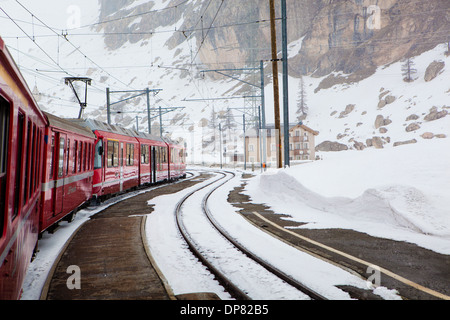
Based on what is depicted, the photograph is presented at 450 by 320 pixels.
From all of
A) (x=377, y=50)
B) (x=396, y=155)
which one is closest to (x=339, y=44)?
(x=377, y=50)

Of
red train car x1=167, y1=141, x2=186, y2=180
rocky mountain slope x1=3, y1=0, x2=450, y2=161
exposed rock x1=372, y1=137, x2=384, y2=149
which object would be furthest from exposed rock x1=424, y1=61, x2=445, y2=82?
red train car x1=167, y1=141, x2=186, y2=180

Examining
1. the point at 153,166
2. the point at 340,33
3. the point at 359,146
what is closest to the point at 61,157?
the point at 153,166

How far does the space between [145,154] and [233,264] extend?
14.1m

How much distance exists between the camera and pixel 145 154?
18.8 meters

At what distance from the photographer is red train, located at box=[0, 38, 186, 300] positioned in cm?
299

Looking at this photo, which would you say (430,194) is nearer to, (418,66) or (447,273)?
(447,273)

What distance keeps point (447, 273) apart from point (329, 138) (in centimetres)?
7630

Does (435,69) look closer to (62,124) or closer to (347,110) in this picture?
(347,110)

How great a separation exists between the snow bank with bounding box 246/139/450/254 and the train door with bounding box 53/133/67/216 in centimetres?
611

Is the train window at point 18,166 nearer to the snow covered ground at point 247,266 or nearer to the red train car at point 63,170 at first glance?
the snow covered ground at point 247,266

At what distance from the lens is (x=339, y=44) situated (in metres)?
110

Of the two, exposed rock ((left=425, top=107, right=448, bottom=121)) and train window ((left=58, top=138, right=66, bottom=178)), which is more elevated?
exposed rock ((left=425, top=107, right=448, bottom=121))

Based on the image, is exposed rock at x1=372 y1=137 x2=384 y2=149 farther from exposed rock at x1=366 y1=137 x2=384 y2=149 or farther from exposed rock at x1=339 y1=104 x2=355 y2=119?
exposed rock at x1=339 y1=104 x2=355 y2=119

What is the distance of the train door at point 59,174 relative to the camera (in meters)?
7.70
